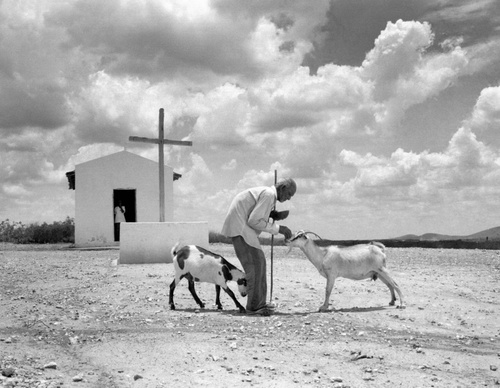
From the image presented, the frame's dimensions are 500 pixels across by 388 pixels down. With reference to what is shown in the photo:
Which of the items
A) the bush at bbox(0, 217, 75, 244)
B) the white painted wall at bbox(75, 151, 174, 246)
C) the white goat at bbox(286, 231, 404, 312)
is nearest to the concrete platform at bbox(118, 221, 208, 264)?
the white goat at bbox(286, 231, 404, 312)

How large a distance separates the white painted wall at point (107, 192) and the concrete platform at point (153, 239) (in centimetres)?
1061

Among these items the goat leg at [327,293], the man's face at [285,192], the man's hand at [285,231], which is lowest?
the goat leg at [327,293]

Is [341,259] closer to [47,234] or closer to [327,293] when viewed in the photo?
[327,293]

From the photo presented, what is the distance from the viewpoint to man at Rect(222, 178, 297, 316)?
940cm

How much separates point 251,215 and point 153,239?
9572 mm

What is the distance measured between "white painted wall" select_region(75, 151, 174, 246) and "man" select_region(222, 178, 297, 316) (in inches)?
775

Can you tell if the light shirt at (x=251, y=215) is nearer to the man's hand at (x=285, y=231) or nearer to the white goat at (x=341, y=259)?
the man's hand at (x=285, y=231)

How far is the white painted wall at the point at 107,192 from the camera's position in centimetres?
2908

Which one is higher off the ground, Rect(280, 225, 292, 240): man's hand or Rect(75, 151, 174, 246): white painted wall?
Rect(75, 151, 174, 246): white painted wall

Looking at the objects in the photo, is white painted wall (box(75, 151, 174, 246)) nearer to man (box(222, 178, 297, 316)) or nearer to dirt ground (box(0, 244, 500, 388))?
dirt ground (box(0, 244, 500, 388))

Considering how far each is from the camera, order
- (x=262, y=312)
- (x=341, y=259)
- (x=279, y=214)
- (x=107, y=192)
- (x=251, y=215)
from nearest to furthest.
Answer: (x=251, y=215) < (x=262, y=312) < (x=279, y=214) < (x=341, y=259) < (x=107, y=192)

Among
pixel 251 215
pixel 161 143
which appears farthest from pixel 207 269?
pixel 161 143

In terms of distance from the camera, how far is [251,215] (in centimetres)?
935

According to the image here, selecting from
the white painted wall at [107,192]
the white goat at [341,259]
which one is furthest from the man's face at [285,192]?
the white painted wall at [107,192]
